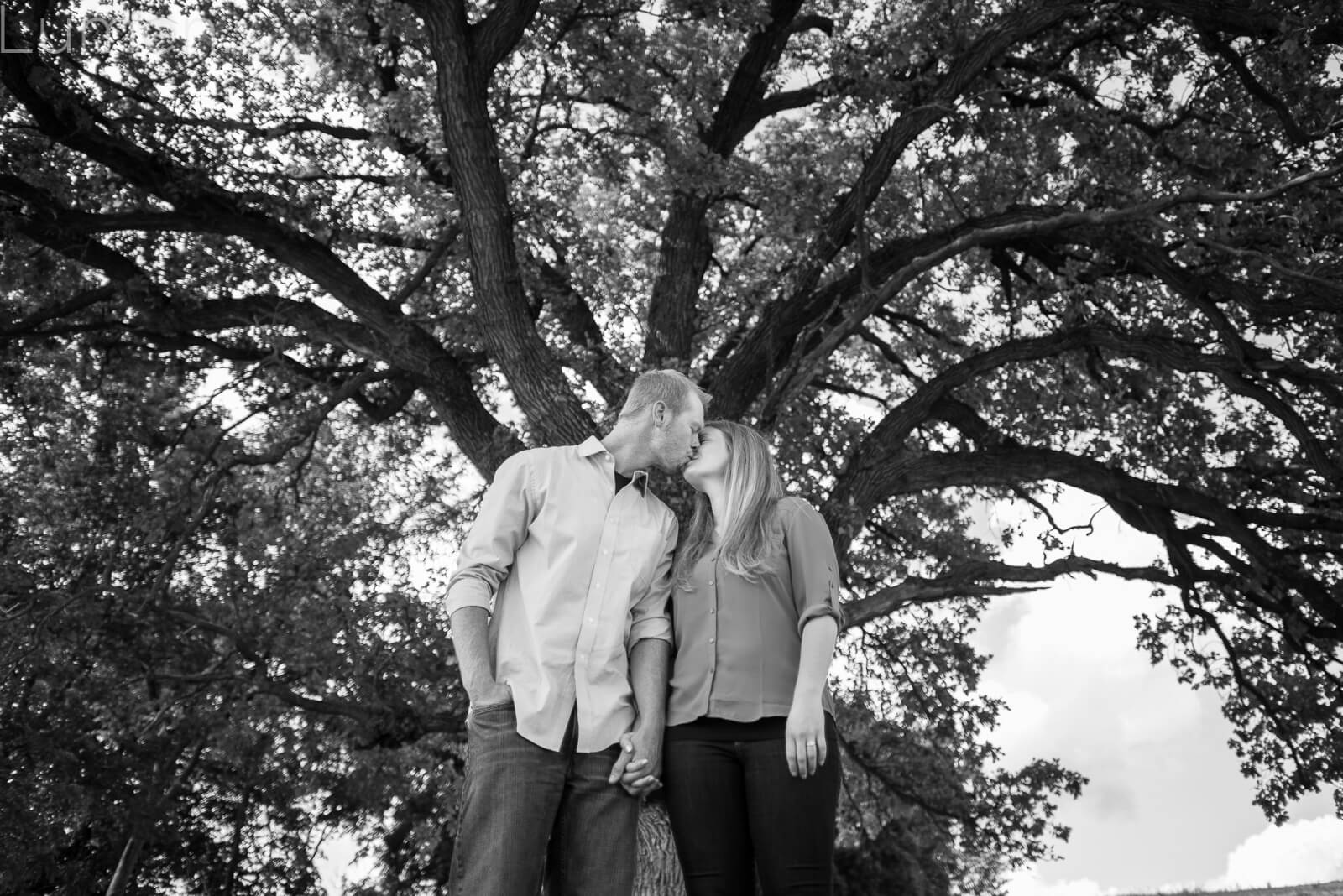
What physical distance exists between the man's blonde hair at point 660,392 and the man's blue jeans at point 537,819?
3.12ft

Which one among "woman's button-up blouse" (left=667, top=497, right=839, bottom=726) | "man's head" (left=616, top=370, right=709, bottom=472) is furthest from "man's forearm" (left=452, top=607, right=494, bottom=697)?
"man's head" (left=616, top=370, right=709, bottom=472)

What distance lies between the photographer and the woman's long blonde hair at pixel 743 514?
3.18 meters

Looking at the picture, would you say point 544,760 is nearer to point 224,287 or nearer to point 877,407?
point 224,287

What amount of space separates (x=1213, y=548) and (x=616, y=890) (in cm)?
900

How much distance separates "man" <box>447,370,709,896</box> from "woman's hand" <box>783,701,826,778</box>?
0.35m

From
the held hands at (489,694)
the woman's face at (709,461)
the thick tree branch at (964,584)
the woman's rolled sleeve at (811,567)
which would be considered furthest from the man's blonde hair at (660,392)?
the thick tree branch at (964,584)

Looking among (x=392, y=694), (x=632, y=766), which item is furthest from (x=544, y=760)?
(x=392, y=694)

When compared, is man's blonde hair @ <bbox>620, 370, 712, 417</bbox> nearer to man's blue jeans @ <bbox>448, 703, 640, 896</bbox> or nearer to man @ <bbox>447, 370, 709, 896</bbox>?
man @ <bbox>447, 370, 709, 896</bbox>

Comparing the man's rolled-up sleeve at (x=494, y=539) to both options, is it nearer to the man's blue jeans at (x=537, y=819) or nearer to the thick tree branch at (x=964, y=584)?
the man's blue jeans at (x=537, y=819)

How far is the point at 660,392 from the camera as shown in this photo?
3352 millimetres

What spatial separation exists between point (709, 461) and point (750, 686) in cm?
67

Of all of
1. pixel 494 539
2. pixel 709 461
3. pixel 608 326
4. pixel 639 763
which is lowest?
pixel 639 763

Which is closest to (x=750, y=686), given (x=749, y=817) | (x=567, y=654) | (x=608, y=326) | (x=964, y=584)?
(x=749, y=817)

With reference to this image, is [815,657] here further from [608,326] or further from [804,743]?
[608,326]
